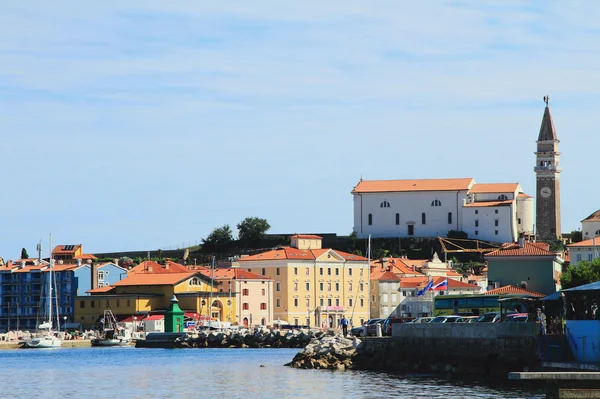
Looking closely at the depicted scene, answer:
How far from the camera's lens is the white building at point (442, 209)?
5837 inches

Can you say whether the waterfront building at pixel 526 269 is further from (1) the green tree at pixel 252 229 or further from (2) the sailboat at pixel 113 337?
(1) the green tree at pixel 252 229

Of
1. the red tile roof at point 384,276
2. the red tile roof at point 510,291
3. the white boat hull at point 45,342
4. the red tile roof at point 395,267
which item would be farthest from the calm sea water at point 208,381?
the red tile roof at point 395,267

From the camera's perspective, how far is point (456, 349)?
151 feet

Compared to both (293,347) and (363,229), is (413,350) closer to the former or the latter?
(293,347)

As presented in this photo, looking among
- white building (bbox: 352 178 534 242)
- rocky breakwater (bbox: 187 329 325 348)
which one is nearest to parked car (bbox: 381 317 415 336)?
rocky breakwater (bbox: 187 329 325 348)

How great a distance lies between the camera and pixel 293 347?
8612 centimetres

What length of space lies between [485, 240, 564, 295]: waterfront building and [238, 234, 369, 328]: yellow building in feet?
166

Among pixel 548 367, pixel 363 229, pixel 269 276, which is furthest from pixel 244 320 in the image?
pixel 548 367

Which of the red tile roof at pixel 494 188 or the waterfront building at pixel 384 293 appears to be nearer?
the waterfront building at pixel 384 293

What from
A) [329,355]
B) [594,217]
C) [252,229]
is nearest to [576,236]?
[594,217]

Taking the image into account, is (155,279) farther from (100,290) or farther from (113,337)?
(113,337)

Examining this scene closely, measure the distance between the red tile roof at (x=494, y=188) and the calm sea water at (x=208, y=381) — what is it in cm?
8131

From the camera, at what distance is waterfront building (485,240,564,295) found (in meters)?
67.7

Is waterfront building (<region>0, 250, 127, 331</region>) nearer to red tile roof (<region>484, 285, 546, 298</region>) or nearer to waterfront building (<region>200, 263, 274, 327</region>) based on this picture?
waterfront building (<region>200, 263, 274, 327</region>)
